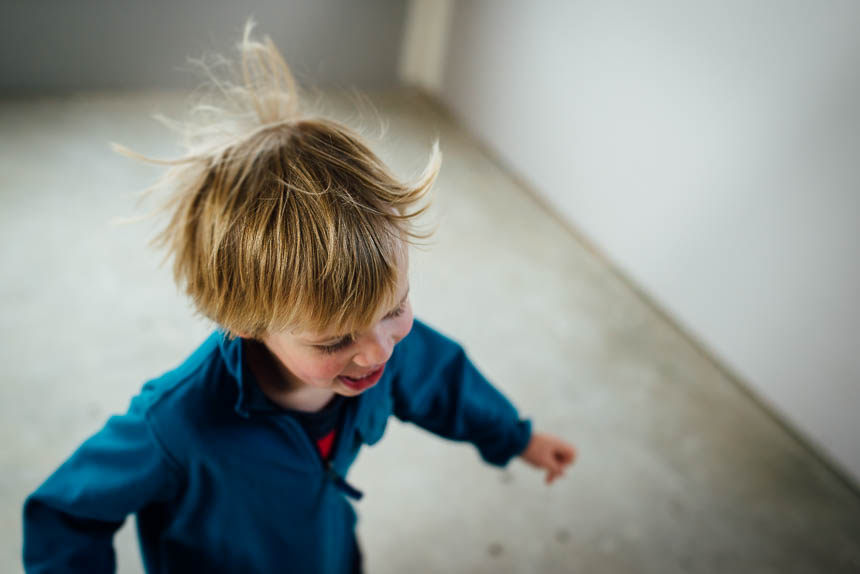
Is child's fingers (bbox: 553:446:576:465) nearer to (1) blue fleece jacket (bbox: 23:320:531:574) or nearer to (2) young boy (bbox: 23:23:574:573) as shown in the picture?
(1) blue fleece jacket (bbox: 23:320:531:574)

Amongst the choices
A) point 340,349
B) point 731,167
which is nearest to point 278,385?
point 340,349

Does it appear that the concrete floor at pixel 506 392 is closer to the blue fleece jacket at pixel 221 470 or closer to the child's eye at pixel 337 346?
the blue fleece jacket at pixel 221 470

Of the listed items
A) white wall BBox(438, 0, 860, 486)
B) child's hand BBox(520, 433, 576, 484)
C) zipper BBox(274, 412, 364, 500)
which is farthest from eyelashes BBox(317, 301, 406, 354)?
white wall BBox(438, 0, 860, 486)

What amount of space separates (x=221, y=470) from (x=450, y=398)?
0.31m

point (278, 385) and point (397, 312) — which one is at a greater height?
point (397, 312)

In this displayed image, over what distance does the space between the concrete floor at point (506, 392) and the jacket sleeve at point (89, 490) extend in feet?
2.01

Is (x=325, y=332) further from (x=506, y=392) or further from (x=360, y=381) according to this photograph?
(x=506, y=392)

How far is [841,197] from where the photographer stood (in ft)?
4.39

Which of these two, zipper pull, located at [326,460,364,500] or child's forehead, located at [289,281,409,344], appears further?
zipper pull, located at [326,460,364,500]

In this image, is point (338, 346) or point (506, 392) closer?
point (338, 346)

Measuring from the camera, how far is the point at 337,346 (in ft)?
1.87

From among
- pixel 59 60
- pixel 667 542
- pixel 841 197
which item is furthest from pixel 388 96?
pixel 667 542

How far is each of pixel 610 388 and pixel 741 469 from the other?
0.35 meters

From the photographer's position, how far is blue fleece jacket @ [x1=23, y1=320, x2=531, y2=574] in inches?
23.2
